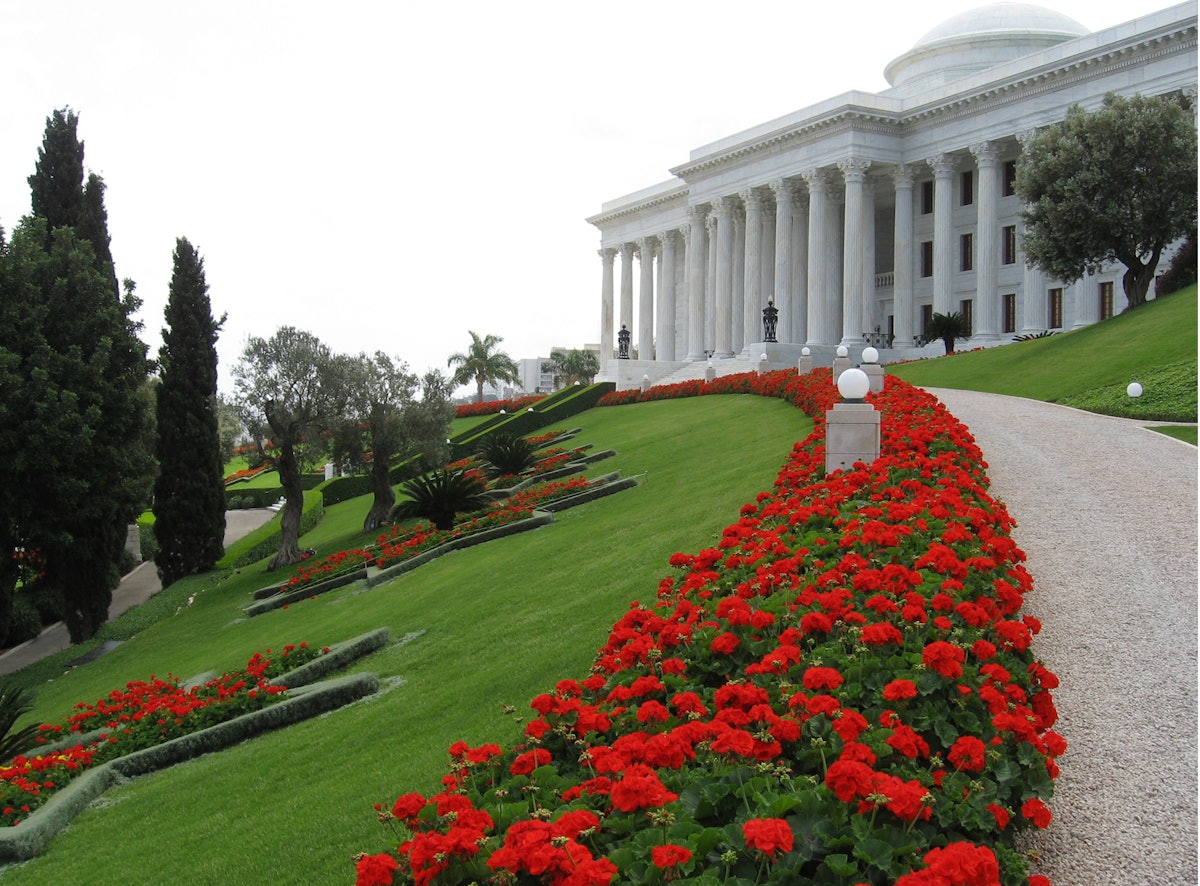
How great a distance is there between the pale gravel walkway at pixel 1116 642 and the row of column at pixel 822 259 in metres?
32.0

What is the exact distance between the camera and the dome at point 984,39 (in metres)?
53.8

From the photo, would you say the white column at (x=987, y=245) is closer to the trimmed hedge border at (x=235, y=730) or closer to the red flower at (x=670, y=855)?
the trimmed hedge border at (x=235, y=730)

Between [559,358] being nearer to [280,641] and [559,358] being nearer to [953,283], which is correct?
[953,283]

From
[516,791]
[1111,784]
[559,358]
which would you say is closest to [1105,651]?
[1111,784]

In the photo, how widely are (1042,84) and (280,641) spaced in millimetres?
39144

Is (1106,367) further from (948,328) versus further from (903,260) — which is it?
(903,260)

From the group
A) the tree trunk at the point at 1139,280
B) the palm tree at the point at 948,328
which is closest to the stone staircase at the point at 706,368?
the palm tree at the point at 948,328

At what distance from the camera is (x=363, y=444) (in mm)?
27922

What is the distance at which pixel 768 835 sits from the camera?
3.43 meters

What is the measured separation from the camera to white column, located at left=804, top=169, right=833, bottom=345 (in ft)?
160

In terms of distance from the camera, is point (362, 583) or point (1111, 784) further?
point (362, 583)

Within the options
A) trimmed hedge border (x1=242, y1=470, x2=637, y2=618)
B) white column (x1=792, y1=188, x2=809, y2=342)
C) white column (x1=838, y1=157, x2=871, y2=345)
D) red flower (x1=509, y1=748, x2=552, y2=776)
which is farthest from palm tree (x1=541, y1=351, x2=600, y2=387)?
red flower (x1=509, y1=748, x2=552, y2=776)

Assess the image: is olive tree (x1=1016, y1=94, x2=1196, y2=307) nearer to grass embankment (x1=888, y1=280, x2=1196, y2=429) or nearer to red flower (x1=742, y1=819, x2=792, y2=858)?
grass embankment (x1=888, y1=280, x2=1196, y2=429)

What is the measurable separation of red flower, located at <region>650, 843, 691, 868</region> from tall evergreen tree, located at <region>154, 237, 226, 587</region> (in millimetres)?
28557
